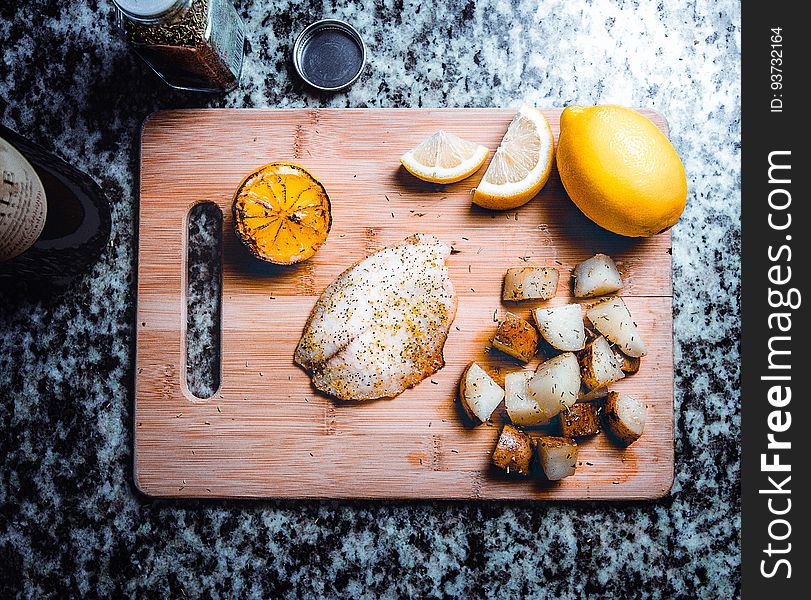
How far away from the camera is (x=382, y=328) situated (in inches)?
50.4

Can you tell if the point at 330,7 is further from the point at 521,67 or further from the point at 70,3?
the point at 70,3

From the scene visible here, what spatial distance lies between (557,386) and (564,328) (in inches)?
4.7

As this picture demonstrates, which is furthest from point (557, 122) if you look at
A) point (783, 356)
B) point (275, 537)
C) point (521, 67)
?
point (275, 537)

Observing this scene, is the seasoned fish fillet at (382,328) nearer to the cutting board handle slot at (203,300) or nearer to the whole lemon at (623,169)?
the cutting board handle slot at (203,300)

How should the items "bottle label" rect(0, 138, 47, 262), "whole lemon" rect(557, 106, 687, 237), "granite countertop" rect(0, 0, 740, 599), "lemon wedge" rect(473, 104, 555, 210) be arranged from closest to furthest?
"bottle label" rect(0, 138, 47, 262)
"whole lemon" rect(557, 106, 687, 237)
"lemon wedge" rect(473, 104, 555, 210)
"granite countertop" rect(0, 0, 740, 599)

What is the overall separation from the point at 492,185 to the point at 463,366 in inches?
14.9

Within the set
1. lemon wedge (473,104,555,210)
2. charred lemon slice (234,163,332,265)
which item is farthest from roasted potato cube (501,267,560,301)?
charred lemon slice (234,163,332,265)

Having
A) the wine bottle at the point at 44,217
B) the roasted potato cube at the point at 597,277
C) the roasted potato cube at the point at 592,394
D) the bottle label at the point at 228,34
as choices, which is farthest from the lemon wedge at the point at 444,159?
the wine bottle at the point at 44,217

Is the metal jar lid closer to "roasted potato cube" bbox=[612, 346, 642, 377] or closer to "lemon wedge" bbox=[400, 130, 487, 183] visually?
"lemon wedge" bbox=[400, 130, 487, 183]

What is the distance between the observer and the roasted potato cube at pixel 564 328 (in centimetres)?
128

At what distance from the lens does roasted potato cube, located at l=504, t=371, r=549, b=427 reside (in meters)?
1.27

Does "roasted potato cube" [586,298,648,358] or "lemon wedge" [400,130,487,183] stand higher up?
"lemon wedge" [400,130,487,183]

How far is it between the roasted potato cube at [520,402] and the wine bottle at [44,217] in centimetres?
90

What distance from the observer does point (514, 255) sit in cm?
131
